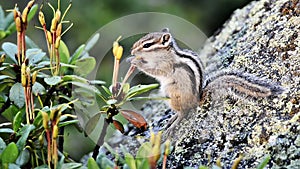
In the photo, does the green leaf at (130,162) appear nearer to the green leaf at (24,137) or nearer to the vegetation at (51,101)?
the vegetation at (51,101)

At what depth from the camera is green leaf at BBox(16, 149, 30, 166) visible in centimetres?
150

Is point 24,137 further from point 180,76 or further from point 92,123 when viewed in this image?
point 180,76

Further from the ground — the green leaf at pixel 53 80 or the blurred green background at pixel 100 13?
the blurred green background at pixel 100 13

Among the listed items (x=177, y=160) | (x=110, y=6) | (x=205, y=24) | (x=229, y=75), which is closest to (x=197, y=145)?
(x=177, y=160)

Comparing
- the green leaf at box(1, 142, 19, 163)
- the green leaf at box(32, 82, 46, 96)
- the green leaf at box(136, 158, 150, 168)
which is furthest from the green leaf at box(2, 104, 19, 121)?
the green leaf at box(136, 158, 150, 168)

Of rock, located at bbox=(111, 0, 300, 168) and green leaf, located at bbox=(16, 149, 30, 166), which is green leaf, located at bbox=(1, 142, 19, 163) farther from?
rock, located at bbox=(111, 0, 300, 168)

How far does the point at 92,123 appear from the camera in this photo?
163 cm

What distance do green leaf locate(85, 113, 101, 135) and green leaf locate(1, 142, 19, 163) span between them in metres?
0.28

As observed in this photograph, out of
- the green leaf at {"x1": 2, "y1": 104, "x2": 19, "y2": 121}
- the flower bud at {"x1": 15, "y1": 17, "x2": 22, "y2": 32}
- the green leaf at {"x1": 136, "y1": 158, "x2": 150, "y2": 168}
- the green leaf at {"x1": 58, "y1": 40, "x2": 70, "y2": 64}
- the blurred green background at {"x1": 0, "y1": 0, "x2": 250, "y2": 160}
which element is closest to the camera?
the green leaf at {"x1": 136, "y1": 158, "x2": 150, "y2": 168}

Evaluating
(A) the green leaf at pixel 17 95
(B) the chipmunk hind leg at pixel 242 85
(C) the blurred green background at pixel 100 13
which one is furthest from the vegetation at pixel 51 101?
(C) the blurred green background at pixel 100 13

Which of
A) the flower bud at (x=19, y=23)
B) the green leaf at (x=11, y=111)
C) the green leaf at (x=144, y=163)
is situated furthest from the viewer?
the green leaf at (x=11, y=111)

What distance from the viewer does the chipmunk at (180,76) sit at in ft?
5.57

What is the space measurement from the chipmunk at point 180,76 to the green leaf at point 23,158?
44 centimetres

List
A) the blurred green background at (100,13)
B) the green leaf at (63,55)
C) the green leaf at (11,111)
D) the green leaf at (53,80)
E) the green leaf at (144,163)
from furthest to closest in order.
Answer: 1. the blurred green background at (100,13)
2. the green leaf at (63,55)
3. the green leaf at (11,111)
4. the green leaf at (53,80)
5. the green leaf at (144,163)
